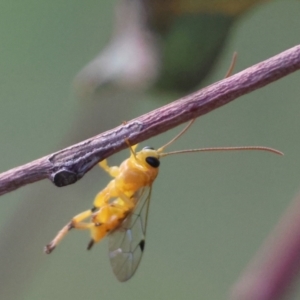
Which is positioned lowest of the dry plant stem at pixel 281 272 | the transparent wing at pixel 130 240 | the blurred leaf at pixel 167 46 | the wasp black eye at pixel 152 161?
the dry plant stem at pixel 281 272

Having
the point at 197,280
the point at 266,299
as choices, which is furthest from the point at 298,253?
the point at 197,280

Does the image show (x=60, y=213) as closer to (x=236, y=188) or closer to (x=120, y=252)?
(x=236, y=188)

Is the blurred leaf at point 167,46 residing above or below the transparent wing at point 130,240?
above

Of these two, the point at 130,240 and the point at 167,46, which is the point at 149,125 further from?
the point at 130,240

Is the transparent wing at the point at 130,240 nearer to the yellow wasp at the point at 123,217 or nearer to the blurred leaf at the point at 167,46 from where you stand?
the yellow wasp at the point at 123,217

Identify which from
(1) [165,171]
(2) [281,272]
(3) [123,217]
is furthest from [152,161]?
(1) [165,171]

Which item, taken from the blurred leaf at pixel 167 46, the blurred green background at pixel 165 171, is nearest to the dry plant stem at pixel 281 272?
the blurred leaf at pixel 167 46
